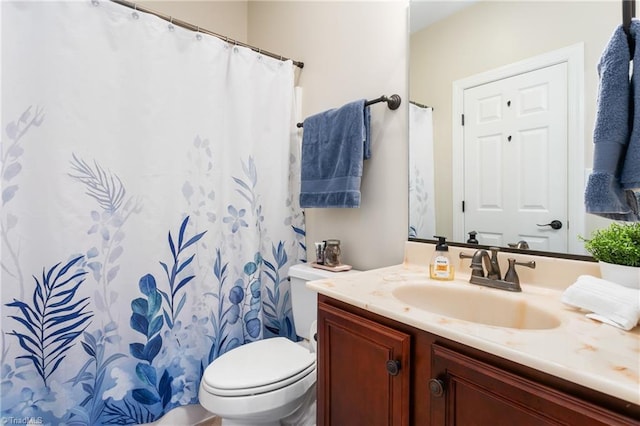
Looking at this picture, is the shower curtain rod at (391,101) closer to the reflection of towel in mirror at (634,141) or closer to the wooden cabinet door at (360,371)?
the reflection of towel in mirror at (634,141)

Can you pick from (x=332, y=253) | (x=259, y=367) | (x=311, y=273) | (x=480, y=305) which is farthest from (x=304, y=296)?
(x=480, y=305)

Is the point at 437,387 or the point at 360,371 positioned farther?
the point at 360,371

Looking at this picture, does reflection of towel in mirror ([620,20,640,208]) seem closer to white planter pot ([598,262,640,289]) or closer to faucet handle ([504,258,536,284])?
white planter pot ([598,262,640,289])

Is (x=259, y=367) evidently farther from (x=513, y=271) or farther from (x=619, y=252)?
(x=619, y=252)

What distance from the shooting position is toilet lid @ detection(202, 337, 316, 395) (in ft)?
3.76

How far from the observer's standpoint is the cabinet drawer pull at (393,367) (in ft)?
2.39

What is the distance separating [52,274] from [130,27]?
3.41 feet

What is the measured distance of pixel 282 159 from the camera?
5.76 ft

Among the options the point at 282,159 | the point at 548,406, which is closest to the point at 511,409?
the point at 548,406

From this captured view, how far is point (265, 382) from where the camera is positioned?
1155 millimetres

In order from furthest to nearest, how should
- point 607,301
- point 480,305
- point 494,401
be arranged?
point 480,305
point 607,301
point 494,401

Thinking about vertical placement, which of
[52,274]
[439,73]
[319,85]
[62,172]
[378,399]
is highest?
[319,85]

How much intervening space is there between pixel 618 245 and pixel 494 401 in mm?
517

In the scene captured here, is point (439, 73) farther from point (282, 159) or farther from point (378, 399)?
point (378, 399)
